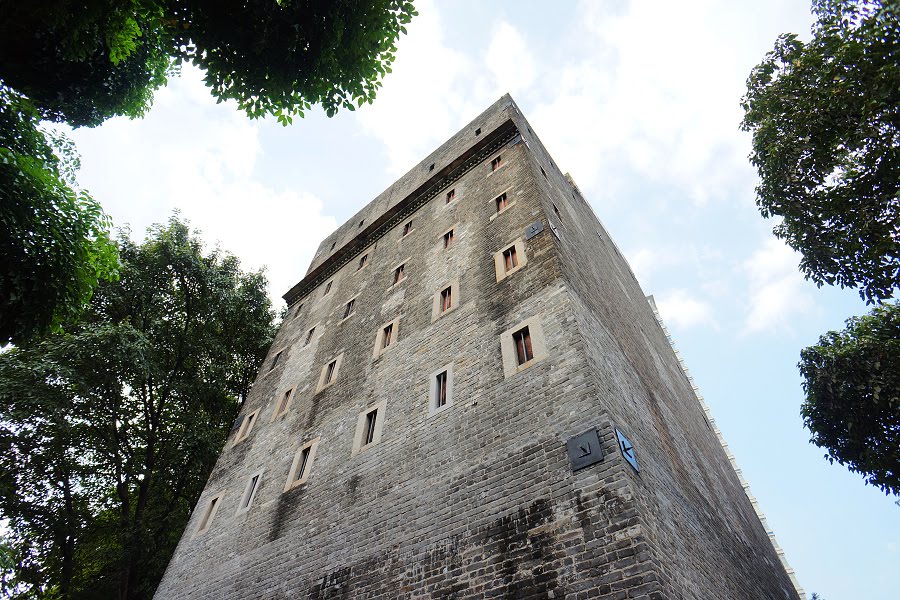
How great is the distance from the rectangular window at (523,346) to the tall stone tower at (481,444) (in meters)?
0.03

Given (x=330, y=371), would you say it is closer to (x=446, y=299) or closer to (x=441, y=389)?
(x=446, y=299)

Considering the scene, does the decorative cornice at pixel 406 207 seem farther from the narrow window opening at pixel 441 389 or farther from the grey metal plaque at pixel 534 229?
the narrow window opening at pixel 441 389

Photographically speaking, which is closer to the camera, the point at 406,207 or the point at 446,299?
the point at 446,299

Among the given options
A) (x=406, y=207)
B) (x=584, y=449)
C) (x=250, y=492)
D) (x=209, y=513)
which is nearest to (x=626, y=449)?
(x=584, y=449)

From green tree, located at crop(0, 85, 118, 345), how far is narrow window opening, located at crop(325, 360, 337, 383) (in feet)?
23.9

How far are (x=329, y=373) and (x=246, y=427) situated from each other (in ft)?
15.4

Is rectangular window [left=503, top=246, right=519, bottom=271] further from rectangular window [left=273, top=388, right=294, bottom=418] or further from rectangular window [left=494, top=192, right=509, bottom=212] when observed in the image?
rectangular window [left=273, top=388, right=294, bottom=418]

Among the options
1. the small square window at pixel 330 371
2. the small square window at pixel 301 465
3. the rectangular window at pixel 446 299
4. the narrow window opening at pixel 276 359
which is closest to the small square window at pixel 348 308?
the small square window at pixel 330 371

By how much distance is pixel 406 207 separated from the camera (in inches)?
833

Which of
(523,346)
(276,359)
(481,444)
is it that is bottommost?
(481,444)

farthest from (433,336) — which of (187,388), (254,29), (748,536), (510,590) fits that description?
(187,388)

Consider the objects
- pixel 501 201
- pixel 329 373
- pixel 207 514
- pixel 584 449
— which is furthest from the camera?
pixel 329 373

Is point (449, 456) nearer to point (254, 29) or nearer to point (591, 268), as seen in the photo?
point (591, 268)

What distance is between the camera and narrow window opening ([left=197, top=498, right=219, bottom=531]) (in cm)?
1537
